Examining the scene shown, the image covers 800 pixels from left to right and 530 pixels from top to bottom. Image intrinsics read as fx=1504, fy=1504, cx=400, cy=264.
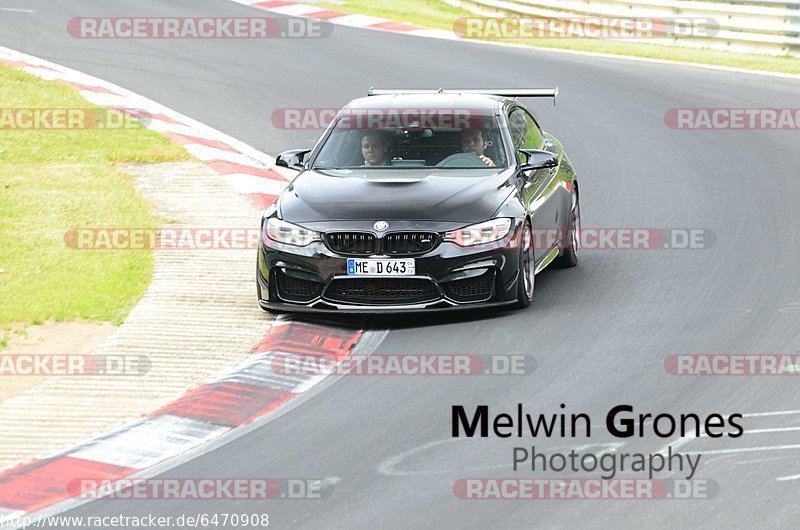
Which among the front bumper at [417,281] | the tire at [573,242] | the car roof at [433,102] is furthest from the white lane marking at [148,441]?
the tire at [573,242]

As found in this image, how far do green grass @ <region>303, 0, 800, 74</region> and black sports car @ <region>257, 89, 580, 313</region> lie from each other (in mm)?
12343

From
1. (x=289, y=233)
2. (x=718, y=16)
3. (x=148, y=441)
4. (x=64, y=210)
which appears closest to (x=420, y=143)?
(x=289, y=233)

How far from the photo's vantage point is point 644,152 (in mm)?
17609

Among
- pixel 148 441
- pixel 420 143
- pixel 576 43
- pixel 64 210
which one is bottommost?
pixel 148 441

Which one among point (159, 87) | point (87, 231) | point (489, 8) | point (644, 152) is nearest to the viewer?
point (87, 231)

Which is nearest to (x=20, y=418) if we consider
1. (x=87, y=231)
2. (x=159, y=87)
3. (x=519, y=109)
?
(x=87, y=231)

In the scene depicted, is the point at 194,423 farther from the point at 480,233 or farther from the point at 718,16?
the point at 718,16

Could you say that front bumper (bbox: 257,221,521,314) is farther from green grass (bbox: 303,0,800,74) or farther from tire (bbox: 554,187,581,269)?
green grass (bbox: 303,0,800,74)

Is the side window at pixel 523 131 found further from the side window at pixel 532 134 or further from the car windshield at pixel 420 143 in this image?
the car windshield at pixel 420 143

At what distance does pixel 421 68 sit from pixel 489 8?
7.31 m

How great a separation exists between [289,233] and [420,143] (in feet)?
5.23

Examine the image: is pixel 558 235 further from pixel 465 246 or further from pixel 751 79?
pixel 751 79

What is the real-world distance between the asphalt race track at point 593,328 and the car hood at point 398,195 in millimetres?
798

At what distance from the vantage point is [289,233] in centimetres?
1086
